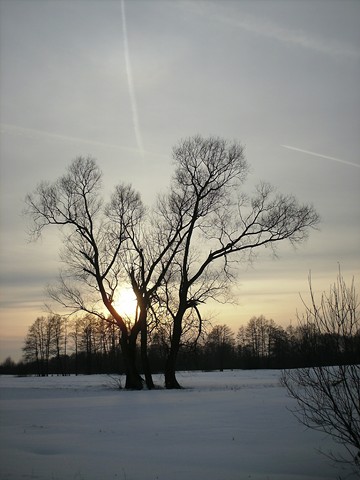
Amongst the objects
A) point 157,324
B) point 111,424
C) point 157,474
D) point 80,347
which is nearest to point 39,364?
point 80,347

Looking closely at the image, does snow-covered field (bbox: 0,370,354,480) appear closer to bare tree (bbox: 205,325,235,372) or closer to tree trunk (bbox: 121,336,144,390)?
tree trunk (bbox: 121,336,144,390)

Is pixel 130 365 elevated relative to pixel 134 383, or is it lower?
elevated

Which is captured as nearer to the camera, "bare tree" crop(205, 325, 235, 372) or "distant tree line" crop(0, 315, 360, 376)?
"distant tree line" crop(0, 315, 360, 376)

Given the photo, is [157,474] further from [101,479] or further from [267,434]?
[267,434]

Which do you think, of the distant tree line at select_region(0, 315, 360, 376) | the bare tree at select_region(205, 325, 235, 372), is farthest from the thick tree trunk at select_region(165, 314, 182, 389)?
the bare tree at select_region(205, 325, 235, 372)

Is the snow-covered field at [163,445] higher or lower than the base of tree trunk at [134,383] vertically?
higher

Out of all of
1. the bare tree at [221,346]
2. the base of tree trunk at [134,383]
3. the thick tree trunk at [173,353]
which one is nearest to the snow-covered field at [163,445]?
the thick tree trunk at [173,353]

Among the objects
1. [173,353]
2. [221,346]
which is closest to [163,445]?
[173,353]

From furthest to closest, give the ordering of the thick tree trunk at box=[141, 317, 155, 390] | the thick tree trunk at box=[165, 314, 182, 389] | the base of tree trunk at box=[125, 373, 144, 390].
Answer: the thick tree trunk at box=[141, 317, 155, 390]
the base of tree trunk at box=[125, 373, 144, 390]
the thick tree trunk at box=[165, 314, 182, 389]

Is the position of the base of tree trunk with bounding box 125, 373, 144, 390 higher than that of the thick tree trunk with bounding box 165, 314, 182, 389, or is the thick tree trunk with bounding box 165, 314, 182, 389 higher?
the thick tree trunk with bounding box 165, 314, 182, 389

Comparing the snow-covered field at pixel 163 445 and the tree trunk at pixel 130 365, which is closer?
the snow-covered field at pixel 163 445

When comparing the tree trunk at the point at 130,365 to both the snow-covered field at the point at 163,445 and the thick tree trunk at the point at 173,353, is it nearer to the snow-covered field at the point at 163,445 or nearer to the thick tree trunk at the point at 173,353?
the thick tree trunk at the point at 173,353

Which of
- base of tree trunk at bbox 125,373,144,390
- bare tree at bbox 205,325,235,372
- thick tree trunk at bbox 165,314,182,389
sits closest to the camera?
thick tree trunk at bbox 165,314,182,389

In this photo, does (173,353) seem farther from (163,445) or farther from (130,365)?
(163,445)
